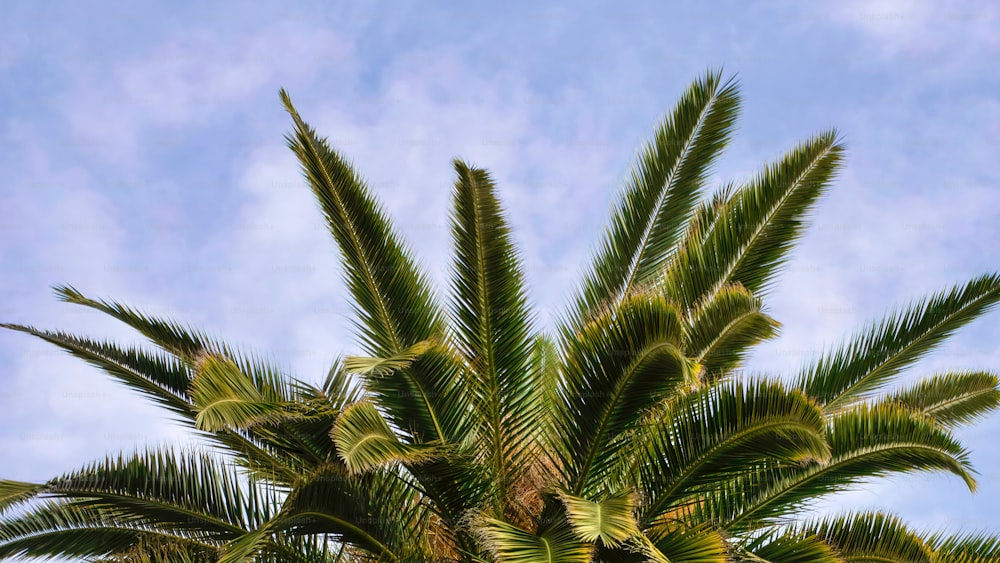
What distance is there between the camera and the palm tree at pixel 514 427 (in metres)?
7.13

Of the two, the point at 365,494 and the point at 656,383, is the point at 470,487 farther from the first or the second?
the point at 656,383

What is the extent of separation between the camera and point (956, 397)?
10852 mm

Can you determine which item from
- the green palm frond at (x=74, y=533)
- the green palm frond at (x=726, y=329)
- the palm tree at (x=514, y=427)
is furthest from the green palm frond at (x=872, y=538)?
the green palm frond at (x=74, y=533)

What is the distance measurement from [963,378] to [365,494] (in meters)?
6.68

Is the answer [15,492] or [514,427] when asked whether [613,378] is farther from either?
[15,492]

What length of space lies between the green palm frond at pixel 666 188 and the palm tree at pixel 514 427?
0.89 ft

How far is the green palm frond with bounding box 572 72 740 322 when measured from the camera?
10266 mm

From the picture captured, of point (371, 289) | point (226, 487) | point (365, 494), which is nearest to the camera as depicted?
point (365, 494)

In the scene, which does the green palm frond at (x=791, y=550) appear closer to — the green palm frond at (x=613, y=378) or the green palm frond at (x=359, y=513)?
the green palm frond at (x=613, y=378)

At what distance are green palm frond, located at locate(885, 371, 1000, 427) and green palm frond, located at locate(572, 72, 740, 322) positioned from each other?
2987 mm

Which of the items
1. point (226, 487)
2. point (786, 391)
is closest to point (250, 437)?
point (226, 487)

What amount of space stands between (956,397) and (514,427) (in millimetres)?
5197

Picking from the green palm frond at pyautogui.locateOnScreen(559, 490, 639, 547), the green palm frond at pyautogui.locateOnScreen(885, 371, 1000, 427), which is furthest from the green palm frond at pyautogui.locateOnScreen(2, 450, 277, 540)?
the green palm frond at pyautogui.locateOnScreen(885, 371, 1000, 427)

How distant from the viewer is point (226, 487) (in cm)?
848
